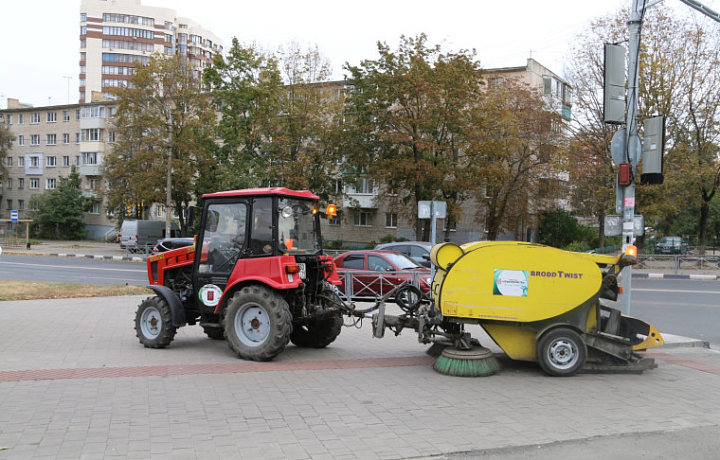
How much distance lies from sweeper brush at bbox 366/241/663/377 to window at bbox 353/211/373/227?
4212 centimetres

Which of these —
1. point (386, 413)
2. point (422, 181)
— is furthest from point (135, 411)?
point (422, 181)

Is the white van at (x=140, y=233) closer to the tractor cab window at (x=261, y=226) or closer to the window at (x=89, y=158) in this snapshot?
the window at (x=89, y=158)

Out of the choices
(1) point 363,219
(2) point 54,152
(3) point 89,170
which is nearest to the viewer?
(1) point 363,219

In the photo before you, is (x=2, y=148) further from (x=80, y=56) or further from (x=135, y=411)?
(x=135, y=411)

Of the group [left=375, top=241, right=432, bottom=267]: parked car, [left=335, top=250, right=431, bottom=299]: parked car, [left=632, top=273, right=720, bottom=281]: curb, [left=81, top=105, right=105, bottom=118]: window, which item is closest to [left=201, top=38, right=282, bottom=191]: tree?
[left=375, top=241, right=432, bottom=267]: parked car

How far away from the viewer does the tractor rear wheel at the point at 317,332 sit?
32.8 ft

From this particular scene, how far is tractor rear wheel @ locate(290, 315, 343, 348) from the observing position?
9.98 m

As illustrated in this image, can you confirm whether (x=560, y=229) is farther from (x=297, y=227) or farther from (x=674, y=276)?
(x=297, y=227)

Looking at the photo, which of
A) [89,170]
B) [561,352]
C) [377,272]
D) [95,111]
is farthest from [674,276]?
[95,111]

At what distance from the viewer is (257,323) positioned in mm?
8891

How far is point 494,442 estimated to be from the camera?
5.59 meters

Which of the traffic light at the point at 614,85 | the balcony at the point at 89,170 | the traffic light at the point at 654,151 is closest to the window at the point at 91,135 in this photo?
the balcony at the point at 89,170

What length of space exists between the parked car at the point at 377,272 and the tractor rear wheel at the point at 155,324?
7553 mm

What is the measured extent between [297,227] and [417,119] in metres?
24.6
